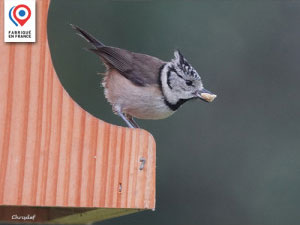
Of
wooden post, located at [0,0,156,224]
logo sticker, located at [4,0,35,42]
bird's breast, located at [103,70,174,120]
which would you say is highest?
logo sticker, located at [4,0,35,42]

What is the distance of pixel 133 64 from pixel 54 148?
67 centimetres

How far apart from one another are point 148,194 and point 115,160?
15 cm

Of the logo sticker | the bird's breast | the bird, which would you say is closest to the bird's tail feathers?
the bird

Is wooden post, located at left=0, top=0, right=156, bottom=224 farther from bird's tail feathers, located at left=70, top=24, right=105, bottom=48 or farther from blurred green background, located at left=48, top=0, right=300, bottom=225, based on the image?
blurred green background, located at left=48, top=0, right=300, bottom=225

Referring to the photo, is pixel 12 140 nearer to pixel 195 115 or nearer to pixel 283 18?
pixel 195 115

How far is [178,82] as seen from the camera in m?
3.77

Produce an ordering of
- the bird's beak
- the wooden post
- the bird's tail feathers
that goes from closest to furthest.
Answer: the wooden post → the bird's tail feathers → the bird's beak

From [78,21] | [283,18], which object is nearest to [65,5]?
[78,21]

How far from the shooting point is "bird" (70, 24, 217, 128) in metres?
3.69

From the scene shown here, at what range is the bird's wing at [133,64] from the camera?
3.68 m

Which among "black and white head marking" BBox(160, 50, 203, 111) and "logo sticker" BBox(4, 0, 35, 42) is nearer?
"logo sticker" BBox(4, 0, 35, 42)

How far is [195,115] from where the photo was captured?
20.3 feet

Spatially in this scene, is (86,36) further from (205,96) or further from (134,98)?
(205,96)

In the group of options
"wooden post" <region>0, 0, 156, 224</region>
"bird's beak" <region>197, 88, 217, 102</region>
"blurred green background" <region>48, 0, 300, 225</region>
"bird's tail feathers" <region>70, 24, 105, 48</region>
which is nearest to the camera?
"wooden post" <region>0, 0, 156, 224</region>
